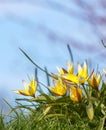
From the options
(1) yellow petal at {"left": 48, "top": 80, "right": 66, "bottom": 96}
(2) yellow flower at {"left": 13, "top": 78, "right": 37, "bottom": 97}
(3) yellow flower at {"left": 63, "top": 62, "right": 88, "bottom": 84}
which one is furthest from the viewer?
(2) yellow flower at {"left": 13, "top": 78, "right": 37, "bottom": 97}

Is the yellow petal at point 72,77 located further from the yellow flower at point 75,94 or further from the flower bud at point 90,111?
the flower bud at point 90,111

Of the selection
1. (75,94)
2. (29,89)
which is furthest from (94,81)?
(29,89)

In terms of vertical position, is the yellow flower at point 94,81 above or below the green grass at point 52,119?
above

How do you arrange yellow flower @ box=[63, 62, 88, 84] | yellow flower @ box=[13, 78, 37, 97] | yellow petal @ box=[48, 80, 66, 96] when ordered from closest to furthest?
yellow flower @ box=[63, 62, 88, 84] < yellow petal @ box=[48, 80, 66, 96] < yellow flower @ box=[13, 78, 37, 97]

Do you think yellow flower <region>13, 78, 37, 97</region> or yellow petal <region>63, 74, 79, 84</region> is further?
yellow flower <region>13, 78, 37, 97</region>

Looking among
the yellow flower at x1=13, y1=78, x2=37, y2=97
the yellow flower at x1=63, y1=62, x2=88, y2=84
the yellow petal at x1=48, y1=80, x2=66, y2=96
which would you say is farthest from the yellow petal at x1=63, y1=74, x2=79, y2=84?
the yellow flower at x1=13, y1=78, x2=37, y2=97

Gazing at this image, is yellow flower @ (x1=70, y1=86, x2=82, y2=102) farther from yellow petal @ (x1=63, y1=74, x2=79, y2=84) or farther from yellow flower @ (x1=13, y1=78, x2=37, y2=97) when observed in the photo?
yellow flower @ (x1=13, y1=78, x2=37, y2=97)

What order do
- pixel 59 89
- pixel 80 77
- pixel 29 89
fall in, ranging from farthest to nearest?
pixel 29 89 < pixel 59 89 < pixel 80 77

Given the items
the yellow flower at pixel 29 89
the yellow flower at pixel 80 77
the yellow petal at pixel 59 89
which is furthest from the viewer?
the yellow flower at pixel 29 89

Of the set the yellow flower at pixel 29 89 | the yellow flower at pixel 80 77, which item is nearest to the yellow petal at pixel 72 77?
the yellow flower at pixel 80 77

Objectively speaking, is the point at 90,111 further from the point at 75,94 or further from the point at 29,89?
the point at 29,89
